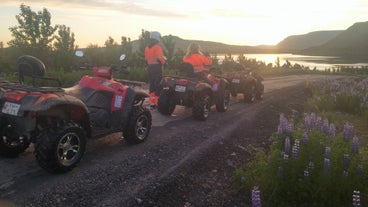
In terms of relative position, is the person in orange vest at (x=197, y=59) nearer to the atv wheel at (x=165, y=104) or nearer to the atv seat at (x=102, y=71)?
the atv wheel at (x=165, y=104)

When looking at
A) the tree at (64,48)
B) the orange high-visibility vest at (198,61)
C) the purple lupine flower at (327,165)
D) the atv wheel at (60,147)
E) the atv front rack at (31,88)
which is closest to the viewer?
the purple lupine flower at (327,165)

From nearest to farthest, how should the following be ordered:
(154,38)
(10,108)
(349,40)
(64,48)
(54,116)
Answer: (10,108) < (54,116) < (154,38) < (64,48) < (349,40)

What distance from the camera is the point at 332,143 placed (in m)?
4.87

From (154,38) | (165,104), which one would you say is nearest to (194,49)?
(154,38)

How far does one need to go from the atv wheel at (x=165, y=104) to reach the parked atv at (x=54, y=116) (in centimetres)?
307

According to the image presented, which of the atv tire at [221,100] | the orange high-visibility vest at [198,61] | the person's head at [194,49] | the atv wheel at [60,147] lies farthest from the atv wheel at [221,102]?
the atv wheel at [60,147]

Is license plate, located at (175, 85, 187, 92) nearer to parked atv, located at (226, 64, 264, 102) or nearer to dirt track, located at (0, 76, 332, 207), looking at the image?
dirt track, located at (0, 76, 332, 207)

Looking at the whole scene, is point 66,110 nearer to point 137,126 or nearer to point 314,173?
point 137,126

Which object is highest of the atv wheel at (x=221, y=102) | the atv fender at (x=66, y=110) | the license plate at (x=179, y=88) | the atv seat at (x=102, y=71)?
the atv seat at (x=102, y=71)

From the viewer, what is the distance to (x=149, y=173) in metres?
5.21

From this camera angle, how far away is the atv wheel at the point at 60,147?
185 inches

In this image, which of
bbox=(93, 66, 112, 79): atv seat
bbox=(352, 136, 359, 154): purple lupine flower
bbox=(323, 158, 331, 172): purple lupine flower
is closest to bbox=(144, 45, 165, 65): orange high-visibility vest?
bbox=(93, 66, 112, 79): atv seat

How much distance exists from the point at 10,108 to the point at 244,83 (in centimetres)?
868

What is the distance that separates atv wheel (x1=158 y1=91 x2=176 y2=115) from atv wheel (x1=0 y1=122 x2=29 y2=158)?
4.42 metres
